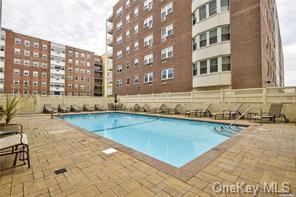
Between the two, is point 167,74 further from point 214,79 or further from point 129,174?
point 129,174

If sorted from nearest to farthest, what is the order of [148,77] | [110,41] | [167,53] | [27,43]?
[167,53] → [148,77] → [110,41] → [27,43]

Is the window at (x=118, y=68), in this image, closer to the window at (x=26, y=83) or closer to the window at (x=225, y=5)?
the window at (x=225, y=5)

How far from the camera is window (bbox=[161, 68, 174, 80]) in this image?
17.7m

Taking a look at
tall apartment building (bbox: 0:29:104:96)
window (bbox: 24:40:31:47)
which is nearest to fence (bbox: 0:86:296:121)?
tall apartment building (bbox: 0:29:104:96)

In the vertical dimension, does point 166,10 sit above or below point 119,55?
above

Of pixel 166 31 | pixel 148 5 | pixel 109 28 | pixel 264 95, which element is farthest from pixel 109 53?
pixel 264 95

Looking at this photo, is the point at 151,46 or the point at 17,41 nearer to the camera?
the point at 151,46

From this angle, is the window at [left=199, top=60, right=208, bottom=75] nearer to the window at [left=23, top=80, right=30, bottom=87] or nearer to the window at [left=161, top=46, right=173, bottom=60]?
the window at [left=161, top=46, right=173, bottom=60]

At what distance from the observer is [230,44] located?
1271 cm

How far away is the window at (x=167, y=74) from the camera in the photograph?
17.7 metres

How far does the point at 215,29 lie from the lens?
526 inches

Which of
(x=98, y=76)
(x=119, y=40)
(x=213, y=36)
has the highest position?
(x=119, y=40)

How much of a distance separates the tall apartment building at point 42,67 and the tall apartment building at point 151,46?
76.4 feet

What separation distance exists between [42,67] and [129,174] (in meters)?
47.3
